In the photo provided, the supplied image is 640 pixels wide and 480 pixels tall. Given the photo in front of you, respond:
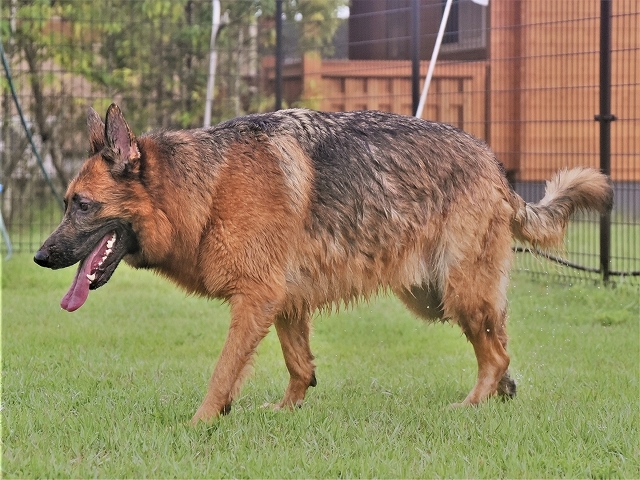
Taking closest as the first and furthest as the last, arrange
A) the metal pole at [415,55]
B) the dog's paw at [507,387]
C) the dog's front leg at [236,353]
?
the dog's front leg at [236,353] < the dog's paw at [507,387] < the metal pole at [415,55]

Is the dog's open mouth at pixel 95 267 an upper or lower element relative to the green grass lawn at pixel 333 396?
upper

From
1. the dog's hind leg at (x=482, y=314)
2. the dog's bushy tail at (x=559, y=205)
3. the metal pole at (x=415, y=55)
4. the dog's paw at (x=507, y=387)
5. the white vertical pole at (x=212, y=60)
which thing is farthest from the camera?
the white vertical pole at (x=212, y=60)

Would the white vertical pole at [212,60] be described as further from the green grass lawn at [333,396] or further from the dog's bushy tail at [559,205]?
the dog's bushy tail at [559,205]

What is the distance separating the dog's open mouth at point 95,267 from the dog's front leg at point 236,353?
0.67m

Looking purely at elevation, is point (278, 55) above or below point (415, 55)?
above

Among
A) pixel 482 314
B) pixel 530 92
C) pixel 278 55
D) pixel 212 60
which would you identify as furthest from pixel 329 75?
pixel 482 314

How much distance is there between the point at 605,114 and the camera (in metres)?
8.69

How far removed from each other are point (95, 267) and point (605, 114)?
18.7 feet

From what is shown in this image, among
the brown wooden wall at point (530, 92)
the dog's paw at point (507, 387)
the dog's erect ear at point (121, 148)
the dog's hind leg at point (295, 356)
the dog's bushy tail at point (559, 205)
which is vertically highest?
the brown wooden wall at point (530, 92)

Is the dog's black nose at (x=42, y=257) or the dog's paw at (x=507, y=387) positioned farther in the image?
the dog's paw at (x=507, y=387)

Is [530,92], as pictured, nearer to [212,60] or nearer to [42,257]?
[212,60]

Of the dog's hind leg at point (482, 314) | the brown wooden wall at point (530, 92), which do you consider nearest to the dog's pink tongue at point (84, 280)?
the dog's hind leg at point (482, 314)

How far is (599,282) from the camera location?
8758 mm

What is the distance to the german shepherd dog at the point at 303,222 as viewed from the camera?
4746 millimetres
